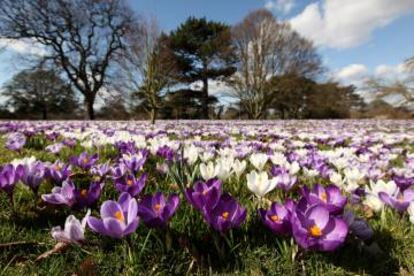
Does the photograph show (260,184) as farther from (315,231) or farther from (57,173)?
(57,173)

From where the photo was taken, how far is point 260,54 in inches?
1358

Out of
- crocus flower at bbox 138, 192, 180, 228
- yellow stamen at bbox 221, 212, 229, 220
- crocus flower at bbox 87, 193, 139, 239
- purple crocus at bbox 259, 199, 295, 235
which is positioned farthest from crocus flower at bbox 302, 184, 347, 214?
crocus flower at bbox 87, 193, 139, 239

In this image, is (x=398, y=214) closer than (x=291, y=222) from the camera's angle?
No

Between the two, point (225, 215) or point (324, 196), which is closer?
point (225, 215)

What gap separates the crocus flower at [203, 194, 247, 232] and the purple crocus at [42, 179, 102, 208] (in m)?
0.57

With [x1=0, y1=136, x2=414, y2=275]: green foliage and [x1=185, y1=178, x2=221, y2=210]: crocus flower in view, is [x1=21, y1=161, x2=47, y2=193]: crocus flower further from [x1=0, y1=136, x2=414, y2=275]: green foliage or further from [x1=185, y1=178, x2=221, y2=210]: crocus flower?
[x1=185, y1=178, x2=221, y2=210]: crocus flower

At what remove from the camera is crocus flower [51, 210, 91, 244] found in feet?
4.30

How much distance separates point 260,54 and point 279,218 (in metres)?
34.3

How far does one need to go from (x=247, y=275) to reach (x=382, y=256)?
1.87ft

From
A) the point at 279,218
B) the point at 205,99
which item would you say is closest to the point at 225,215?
the point at 279,218

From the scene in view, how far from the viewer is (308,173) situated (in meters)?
2.51

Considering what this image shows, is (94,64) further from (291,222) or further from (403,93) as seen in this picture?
(291,222)

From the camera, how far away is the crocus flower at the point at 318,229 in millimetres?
1255

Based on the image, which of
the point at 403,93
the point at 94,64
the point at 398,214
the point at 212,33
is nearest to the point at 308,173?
the point at 398,214
